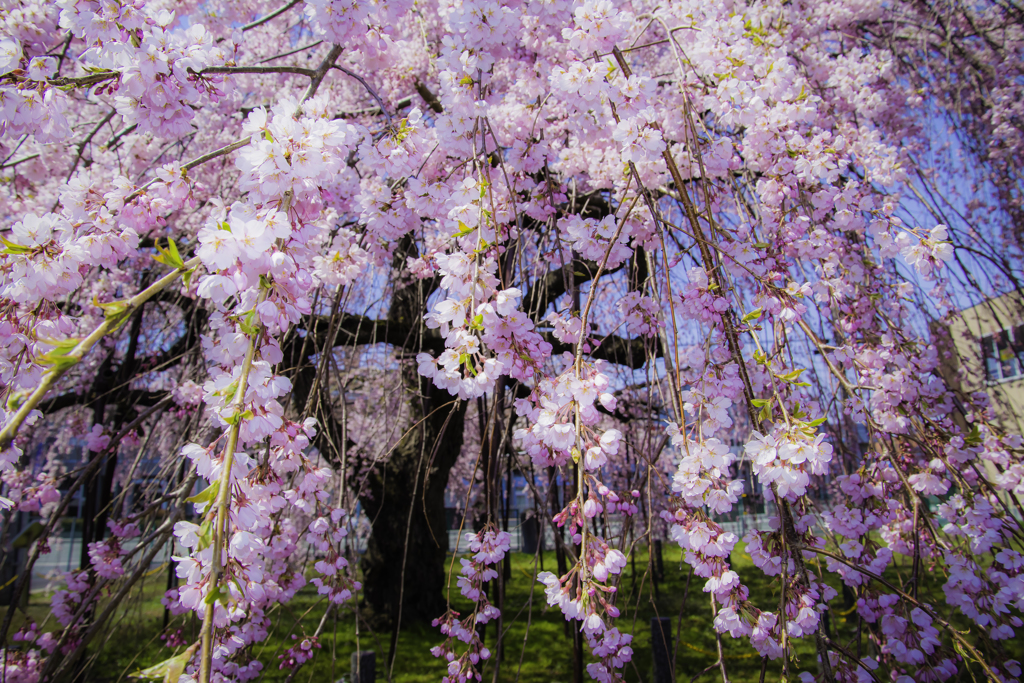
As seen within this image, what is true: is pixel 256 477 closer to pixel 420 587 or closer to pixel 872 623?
pixel 872 623

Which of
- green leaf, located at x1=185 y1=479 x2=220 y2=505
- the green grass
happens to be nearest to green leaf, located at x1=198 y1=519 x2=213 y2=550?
green leaf, located at x1=185 y1=479 x2=220 y2=505

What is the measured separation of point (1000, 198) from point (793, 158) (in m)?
2.04

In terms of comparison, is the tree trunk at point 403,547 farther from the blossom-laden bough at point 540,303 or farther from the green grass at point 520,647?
the blossom-laden bough at point 540,303

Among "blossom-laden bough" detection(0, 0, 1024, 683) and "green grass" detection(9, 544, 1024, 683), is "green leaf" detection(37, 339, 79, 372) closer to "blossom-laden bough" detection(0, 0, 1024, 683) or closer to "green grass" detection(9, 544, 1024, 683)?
"blossom-laden bough" detection(0, 0, 1024, 683)

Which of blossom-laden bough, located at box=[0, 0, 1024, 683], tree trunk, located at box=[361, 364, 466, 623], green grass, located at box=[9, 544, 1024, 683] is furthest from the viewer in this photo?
tree trunk, located at box=[361, 364, 466, 623]

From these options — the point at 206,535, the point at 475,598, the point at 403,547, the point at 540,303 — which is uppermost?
the point at 540,303

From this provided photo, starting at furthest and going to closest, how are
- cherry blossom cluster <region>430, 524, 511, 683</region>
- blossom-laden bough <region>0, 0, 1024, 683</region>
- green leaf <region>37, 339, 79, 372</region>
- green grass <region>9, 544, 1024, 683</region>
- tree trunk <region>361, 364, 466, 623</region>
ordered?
tree trunk <region>361, 364, 466, 623</region>, green grass <region>9, 544, 1024, 683</region>, cherry blossom cluster <region>430, 524, 511, 683</region>, blossom-laden bough <region>0, 0, 1024, 683</region>, green leaf <region>37, 339, 79, 372</region>

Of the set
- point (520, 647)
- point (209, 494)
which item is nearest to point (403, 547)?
point (520, 647)

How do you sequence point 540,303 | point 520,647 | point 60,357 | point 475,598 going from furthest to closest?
point 520,647 → point 540,303 → point 475,598 → point 60,357

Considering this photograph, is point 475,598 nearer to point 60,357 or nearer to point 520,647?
point 60,357

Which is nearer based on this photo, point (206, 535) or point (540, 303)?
point (206, 535)

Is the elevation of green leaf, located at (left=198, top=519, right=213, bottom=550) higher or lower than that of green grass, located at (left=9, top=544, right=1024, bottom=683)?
higher

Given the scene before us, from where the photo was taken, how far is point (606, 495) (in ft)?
3.09


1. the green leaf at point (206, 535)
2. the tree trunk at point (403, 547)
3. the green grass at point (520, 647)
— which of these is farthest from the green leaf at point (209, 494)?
the tree trunk at point (403, 547)
